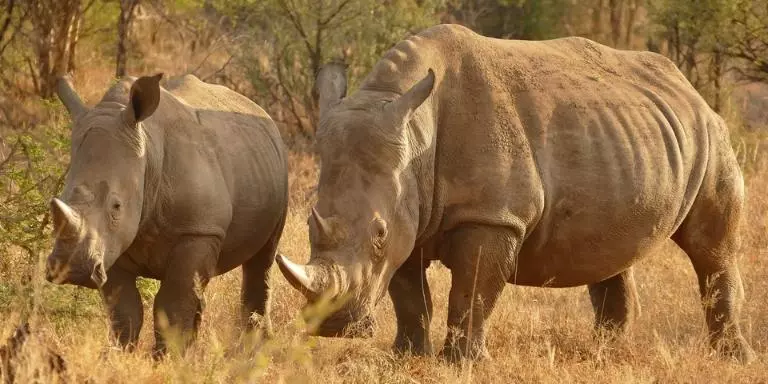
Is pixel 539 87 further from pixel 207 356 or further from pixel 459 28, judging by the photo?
pixel 207 356

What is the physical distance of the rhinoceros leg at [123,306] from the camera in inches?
272

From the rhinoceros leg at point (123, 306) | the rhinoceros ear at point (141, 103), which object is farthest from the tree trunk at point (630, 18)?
the rhinoceros ear at point (141, 103)

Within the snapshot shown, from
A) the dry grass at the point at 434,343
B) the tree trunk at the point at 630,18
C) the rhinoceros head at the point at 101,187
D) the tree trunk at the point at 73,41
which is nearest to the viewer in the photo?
the dry grass at the point at 434,343

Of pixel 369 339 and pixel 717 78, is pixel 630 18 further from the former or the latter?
pixel 369 339

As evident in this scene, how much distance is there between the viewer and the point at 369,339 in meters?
Answer: 7.74

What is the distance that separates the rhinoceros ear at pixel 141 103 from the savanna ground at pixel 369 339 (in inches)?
33.4

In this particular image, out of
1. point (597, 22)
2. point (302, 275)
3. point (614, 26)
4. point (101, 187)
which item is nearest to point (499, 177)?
point (302, 275)

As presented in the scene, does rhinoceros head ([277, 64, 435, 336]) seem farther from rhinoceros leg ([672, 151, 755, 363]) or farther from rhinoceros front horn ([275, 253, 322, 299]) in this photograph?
rhinoceros leg ([672, 151, 755, 363])

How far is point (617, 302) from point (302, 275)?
3.07 m

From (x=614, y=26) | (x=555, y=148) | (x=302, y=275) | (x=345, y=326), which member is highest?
(x=614, y=26)

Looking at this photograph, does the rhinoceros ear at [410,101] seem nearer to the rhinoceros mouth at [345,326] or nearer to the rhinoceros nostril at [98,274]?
the rhinoceros mouth at [345,326]

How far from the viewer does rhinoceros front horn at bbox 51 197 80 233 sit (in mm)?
5957

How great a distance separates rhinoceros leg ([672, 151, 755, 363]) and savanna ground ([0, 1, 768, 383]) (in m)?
0.17

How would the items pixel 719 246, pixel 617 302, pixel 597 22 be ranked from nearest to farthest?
pixel 719 246 → pixel 617 302 → pixel 597 22
